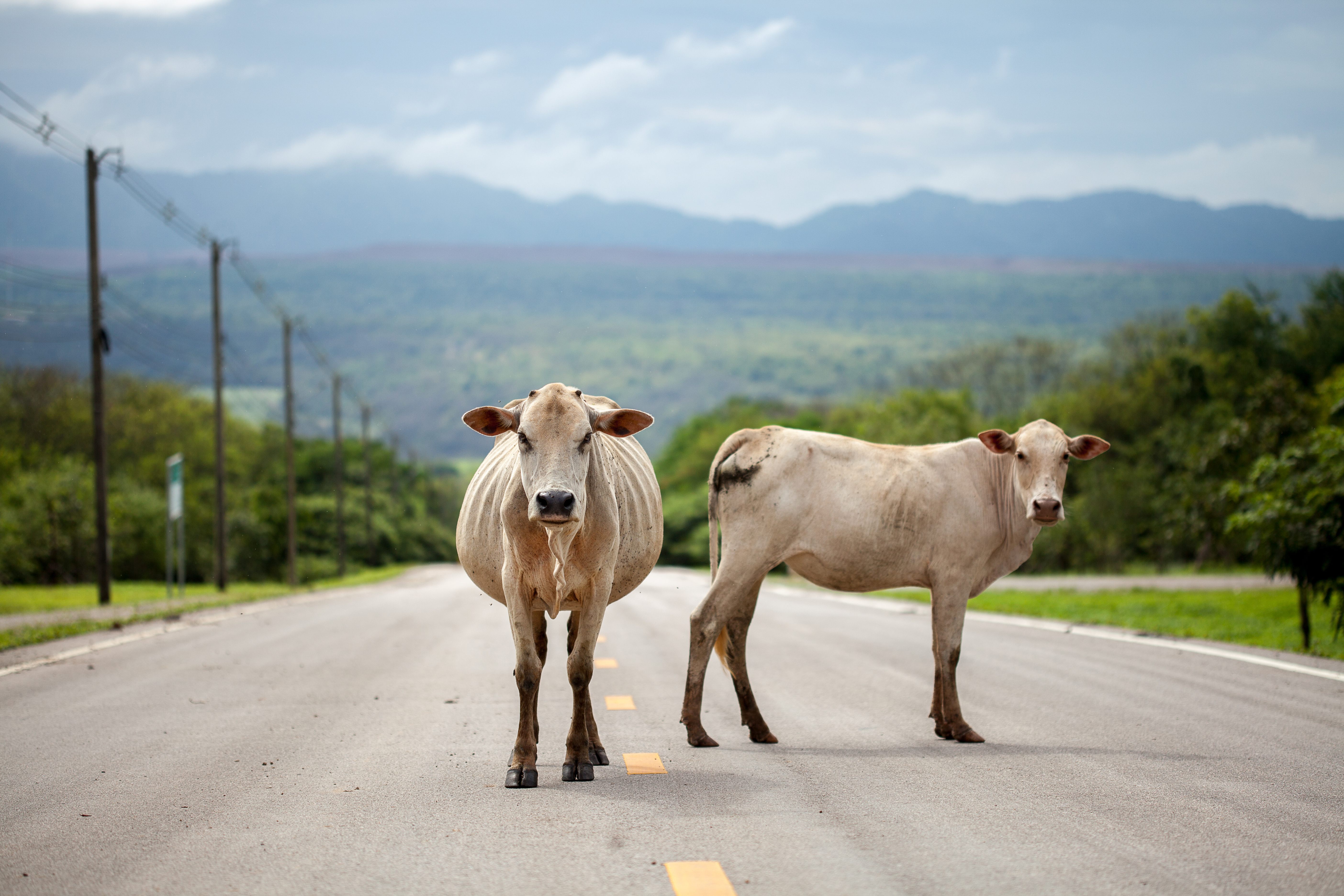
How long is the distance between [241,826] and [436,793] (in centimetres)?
114

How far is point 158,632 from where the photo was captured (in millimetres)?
18719

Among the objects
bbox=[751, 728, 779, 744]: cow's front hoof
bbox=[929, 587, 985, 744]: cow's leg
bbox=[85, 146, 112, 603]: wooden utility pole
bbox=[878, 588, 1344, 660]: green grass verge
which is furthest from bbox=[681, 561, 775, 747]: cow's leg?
bbox=[85, 146, 112, 603]: wooden utility pole

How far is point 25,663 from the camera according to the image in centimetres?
1387

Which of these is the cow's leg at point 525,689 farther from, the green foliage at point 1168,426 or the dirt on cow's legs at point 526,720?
the green foliage at point 1168,426

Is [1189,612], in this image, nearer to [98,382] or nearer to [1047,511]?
[1047,511]

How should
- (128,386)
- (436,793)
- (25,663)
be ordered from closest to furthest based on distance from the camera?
(436,793) < (25,663) < (128,386)

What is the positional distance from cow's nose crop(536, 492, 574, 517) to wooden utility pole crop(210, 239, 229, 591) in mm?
32595

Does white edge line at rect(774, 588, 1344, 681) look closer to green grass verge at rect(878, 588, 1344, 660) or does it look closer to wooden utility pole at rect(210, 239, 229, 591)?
green grass verge at rect(878, 588, 1344, 660)

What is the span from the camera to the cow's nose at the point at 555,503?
23.0 ft

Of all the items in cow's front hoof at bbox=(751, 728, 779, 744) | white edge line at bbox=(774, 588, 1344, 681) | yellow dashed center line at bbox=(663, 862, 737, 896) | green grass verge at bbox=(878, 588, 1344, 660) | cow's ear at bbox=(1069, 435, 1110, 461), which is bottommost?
green grass verge at bbox=(878, 588, 1344, 660)

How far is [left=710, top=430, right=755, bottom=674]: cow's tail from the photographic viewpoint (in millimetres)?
9633

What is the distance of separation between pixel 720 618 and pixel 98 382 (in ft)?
78.6

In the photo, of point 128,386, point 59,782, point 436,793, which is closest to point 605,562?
point 436,793

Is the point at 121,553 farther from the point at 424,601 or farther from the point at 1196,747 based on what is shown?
the point at 1196,747
